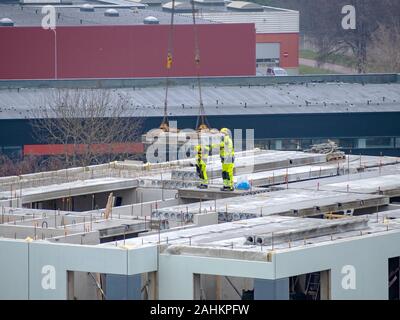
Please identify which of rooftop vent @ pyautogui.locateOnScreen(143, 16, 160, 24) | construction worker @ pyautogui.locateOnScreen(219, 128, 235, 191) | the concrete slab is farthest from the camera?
rooftop vent @ pyautogui.locateOnScreen(143, 16, 160, 24)

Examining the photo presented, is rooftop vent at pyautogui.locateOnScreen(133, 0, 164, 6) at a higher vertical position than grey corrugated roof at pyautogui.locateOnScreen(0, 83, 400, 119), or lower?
higher

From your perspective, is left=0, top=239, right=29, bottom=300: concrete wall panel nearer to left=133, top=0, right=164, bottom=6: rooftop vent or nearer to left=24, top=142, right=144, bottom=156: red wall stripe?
left=24, top=142, right=144, bottom=156: red wall stripe

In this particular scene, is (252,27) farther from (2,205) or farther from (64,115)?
(2,205)

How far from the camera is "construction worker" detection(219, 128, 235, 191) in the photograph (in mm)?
37250

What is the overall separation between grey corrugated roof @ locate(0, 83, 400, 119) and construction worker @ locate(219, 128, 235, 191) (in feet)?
70.7

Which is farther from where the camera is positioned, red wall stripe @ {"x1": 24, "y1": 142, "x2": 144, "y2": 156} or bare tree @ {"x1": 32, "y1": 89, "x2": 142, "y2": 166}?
red wall stripe @ {"x1": 24, "y1": 142, "x2": 144, "y2": 156}

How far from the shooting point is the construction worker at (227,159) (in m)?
37.2

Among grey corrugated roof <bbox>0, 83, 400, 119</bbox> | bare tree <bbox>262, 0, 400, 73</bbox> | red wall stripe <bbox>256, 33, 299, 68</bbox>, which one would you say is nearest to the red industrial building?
grey corrugated roof <bbox>0, 83, 400, 119</bbox>

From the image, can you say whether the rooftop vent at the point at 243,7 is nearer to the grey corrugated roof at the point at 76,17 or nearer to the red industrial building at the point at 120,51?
the grey corrugated roof at the point at 76,17

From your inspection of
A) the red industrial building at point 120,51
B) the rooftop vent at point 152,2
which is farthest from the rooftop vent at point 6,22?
the rooftop vent at point 152,2
